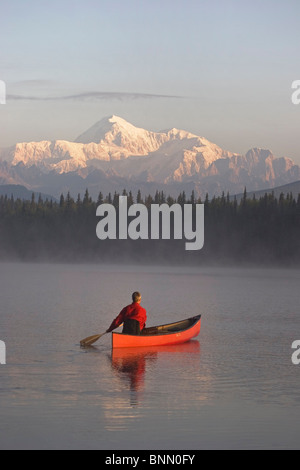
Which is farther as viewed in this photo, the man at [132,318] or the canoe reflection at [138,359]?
the man at [132,318]

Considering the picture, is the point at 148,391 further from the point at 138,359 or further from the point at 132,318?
the point at 132,318

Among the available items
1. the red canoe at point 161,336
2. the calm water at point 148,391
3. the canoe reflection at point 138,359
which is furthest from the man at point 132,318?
the calm water at point 148,391

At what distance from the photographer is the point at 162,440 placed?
20719 mm

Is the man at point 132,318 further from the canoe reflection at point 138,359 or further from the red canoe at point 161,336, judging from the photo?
the canoe reflection at point 138,359

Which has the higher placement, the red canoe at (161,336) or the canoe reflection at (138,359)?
the red canoe at (161,336)

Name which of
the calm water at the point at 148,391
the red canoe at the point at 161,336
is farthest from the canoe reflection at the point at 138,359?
the red canoe at the point at 161,336

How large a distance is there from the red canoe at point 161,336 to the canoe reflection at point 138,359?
24cm

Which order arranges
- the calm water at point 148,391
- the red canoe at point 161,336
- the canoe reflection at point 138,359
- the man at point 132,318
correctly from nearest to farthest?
the calm water at point 148,391 → the canoe reflection at point 138,359 → the man at point 132,318 → the red canoe at point 161,336

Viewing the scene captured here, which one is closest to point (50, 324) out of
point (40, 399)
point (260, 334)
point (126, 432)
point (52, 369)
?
point (260, 334)

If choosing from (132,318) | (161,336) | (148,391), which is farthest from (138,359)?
(148,391)

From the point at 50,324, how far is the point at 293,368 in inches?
845

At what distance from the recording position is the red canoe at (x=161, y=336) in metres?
38.8

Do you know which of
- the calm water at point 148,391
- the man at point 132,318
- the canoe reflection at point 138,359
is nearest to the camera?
the calm water at point 148,391

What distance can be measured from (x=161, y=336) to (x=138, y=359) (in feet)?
16.0
